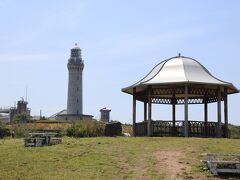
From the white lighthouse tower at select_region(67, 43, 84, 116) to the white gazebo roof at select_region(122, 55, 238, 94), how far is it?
58.2 metres

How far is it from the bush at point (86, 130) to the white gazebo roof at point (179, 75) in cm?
319

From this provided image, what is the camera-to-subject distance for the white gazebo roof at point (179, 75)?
29.7m

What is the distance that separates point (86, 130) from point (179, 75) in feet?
22.8

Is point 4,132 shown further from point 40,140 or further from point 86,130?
point 40,140

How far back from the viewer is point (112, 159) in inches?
803

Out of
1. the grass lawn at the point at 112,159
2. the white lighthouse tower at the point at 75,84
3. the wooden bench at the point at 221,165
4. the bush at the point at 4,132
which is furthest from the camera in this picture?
the white lighthouse tower at the point at 75,84

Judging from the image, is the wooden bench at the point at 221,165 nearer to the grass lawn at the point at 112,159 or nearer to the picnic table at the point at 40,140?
the grass lawn at the point at 112,159

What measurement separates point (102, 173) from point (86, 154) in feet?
11.9

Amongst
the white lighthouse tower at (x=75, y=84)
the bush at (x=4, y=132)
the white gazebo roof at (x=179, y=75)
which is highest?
the white lighthouse tower at (x=75, y=84)

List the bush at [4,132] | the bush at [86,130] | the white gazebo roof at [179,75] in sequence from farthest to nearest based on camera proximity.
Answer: the bush at [4,132] < the bush at [86,130] < the white gazebo roof at [179,75]

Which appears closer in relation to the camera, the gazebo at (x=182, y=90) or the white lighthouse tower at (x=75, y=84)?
the gazebo at (x=182, y=90)

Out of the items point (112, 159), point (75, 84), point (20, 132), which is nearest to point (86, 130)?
point (20, 132)

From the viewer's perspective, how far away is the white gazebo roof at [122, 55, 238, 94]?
29719mm

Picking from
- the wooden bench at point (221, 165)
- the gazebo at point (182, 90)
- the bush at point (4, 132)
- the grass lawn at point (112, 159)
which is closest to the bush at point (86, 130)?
the gazebo at point (182, 90)
